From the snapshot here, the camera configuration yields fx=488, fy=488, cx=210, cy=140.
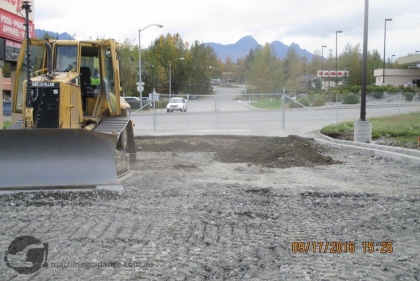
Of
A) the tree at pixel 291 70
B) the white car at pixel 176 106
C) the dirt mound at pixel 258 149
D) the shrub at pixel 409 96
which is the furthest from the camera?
the tree at pixel 291 70

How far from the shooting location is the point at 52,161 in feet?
29.8

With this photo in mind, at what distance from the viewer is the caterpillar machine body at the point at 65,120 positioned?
9.00 meters

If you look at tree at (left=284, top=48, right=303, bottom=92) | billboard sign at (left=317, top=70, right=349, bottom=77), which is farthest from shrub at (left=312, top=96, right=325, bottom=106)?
billboard sign at (left=317, top=70, right=349, bottom=77)

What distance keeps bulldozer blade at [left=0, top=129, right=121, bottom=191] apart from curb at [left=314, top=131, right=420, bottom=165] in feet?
28.5

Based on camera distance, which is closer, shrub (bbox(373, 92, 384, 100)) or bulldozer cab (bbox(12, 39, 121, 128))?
bulldozer cab (bbox(12, 39, 121, 128))

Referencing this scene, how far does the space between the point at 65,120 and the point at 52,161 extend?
1.27 m

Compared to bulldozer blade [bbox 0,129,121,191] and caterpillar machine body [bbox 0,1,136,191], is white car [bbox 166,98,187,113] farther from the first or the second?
bulldozer blade [bbox 0,129,121,191]

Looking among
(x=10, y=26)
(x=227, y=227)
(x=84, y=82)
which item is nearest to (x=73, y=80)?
(x=84, y=82)

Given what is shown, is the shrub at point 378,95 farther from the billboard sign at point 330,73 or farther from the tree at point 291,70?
the billboard sign at point 330,73

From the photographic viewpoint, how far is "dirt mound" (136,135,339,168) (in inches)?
570

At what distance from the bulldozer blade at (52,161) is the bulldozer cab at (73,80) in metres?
0.93

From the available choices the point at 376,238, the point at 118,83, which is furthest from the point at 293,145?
the point at 376,238
